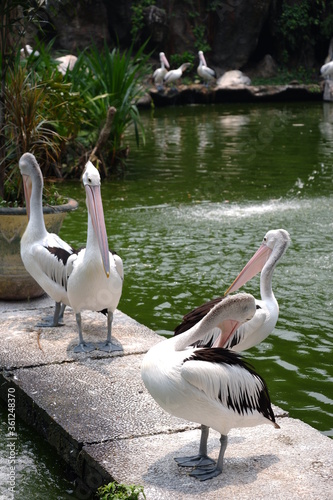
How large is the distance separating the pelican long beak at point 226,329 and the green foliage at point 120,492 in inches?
27.8

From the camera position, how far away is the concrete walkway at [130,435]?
3.23m

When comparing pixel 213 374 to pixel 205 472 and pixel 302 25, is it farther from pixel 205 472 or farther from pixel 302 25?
pixel 302 25

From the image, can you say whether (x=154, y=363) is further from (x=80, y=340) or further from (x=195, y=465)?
(x=80, y=340)

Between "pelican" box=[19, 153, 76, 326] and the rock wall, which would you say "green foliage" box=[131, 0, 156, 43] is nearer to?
the rock wall

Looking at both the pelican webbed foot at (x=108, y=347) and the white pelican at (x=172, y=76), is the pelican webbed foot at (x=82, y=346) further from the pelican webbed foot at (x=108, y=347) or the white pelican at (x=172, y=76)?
the white pelican at (x=172, y=76)

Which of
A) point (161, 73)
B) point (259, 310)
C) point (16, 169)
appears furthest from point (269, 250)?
point (161, 73)

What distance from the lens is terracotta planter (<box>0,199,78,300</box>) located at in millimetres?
5652

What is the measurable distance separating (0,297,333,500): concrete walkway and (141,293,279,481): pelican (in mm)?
139

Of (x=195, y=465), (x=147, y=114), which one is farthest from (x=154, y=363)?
(x=147, y=114)

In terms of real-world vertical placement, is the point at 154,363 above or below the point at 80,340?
above

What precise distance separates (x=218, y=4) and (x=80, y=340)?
21.9 meters

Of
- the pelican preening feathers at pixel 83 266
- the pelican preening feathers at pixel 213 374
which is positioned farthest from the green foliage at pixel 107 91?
the pelican preening feathers at pixel 213 374

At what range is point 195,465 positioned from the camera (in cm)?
332

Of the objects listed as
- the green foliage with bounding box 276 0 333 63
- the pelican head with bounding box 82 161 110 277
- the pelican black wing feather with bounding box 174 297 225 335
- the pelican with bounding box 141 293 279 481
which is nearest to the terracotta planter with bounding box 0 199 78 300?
the pelican head with bounding box 82 161 110 277
